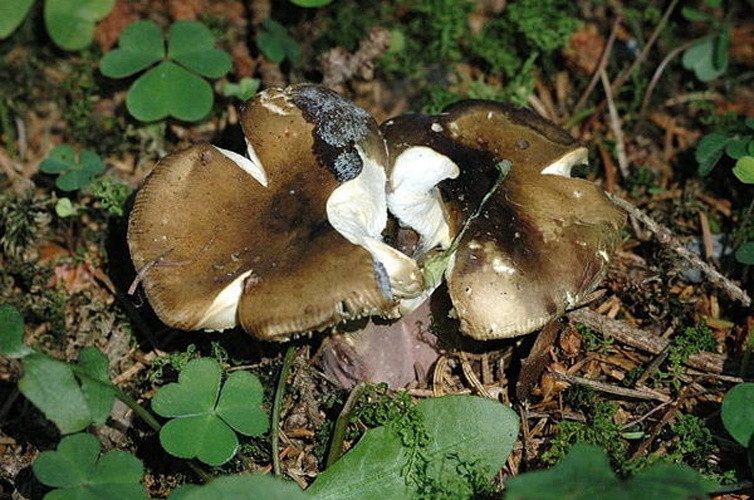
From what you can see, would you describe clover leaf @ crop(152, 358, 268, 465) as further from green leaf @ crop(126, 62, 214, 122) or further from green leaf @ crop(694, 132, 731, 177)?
green leaf @ crop(694, 132, 731, 177)

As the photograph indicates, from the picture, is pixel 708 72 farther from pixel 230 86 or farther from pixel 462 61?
pixel 230 86

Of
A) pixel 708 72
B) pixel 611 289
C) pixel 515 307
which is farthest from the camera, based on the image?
pixel 708 72

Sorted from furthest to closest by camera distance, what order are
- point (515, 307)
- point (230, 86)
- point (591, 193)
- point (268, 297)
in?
1. point (230, 86)
2. point (591, 193)
3. point (515, 307)
4. point (268, 297)

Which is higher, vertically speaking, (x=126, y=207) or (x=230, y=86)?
(x=230, y=86)

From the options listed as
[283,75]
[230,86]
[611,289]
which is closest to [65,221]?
[230,86]

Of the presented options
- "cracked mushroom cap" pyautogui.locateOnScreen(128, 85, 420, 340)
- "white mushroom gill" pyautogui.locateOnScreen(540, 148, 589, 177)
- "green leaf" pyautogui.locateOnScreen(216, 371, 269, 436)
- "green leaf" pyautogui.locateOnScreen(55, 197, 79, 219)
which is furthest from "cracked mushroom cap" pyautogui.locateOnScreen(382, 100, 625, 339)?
"green leaf" pyautogui.locateOnScreen(55, 197, 79, 219)

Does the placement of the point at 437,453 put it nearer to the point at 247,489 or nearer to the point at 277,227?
the point at 247,489

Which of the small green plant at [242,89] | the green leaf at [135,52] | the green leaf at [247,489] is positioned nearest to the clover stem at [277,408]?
the green leaf at [247,489]
